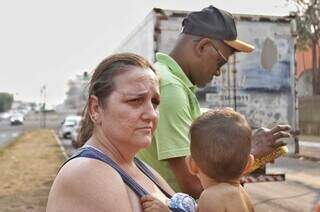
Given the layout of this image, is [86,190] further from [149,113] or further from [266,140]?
[266,140]

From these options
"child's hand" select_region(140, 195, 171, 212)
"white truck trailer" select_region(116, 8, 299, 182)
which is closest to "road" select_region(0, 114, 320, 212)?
"white truck trailer" select_region(116, 8, 299, 182)

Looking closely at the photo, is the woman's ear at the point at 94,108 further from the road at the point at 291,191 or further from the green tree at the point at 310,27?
the green tree at the point at 310,27

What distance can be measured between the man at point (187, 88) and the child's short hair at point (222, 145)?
0.32 metres

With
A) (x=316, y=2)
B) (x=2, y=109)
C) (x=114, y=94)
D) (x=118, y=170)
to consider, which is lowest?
(x=2, y=109)

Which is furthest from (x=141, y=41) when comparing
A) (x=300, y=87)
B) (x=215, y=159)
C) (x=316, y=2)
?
(x=300, y=87)

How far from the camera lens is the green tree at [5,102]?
12031 centimetres

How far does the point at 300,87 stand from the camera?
157 ft

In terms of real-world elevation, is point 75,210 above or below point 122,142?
below

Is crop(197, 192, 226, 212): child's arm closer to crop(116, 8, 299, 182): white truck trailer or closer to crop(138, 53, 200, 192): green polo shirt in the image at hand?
crop(138, 53, 200, 192): green polo shirt

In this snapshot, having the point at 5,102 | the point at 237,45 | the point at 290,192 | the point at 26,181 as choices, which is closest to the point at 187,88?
the point at 237,45

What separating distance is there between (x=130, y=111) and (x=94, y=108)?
0.14 m

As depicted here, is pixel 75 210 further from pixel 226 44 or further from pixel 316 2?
pixel 316 2

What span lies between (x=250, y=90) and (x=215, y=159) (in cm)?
803

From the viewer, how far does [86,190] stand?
1783 millimetres
